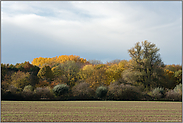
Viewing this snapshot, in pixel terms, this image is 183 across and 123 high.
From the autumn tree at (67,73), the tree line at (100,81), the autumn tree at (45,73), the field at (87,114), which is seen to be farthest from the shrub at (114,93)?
the field at (87,114)

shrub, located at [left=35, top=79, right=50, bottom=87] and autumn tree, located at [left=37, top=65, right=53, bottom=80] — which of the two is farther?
autumn tree, located at [left=37, top=65, right=53, bottom=80]

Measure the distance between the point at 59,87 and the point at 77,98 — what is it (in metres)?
3.58

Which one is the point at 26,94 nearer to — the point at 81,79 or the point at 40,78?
the point at 40,78

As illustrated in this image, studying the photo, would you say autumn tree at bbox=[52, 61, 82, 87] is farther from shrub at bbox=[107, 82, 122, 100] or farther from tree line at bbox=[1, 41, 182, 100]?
shrub at bbox=[107, 82, 122, 100]

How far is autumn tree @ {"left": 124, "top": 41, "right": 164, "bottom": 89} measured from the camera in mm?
39656

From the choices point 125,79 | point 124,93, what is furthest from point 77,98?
point 125,79

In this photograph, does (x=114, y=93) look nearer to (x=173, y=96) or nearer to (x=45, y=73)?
(x=173, y=96)

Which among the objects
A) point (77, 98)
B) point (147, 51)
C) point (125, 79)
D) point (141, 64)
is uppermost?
point (147, 51)

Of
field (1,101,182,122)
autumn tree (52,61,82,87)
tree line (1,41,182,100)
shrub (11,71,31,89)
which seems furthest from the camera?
autumn tree (52,61,82,87)

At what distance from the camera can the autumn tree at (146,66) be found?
130 ft

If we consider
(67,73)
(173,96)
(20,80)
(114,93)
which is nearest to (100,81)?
(114,93)

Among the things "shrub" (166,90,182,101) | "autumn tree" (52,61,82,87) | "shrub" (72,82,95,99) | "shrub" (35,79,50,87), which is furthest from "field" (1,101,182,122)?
"autumn tree" (52,61,82,87)

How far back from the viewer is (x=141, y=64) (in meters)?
41.5

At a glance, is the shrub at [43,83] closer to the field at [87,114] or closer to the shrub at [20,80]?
the shrub at [20,80]
